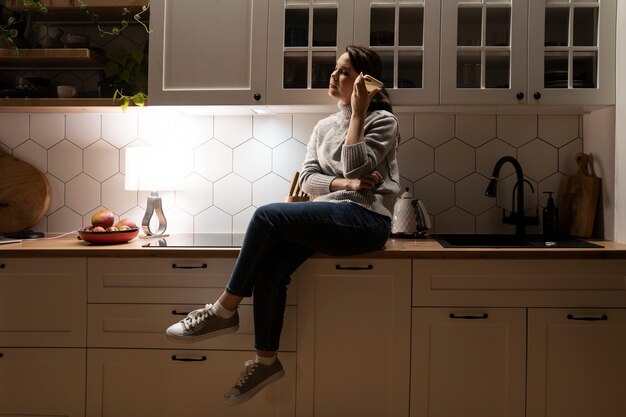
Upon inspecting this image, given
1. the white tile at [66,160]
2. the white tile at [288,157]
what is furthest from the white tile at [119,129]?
the white tile at [288,157]

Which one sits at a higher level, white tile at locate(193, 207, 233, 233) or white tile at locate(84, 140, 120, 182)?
white tile at locate(84, 140, 120, 182)

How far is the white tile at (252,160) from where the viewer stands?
2.72 metres

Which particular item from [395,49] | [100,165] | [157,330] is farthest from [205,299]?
[395,49]

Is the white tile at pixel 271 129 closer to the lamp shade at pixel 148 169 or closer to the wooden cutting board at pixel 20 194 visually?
the lamp shade at pixel 148 169

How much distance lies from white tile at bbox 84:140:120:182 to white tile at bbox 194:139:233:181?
40 centimetres

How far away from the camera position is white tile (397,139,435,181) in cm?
267

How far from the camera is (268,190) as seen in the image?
2.72m

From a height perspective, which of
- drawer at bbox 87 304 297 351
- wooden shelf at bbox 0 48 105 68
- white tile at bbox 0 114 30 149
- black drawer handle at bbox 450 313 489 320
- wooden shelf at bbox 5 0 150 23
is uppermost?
wooden shelf at bbox 5 0 150 23

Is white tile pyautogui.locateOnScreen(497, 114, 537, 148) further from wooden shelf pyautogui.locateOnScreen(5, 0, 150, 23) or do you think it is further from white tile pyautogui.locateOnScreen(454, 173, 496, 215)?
wooden shelf pyautogui.locateOnScreen(5, 0, 150, 23)

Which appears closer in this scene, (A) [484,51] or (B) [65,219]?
(A) [484,51]

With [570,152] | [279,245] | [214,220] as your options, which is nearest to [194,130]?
[214,220]

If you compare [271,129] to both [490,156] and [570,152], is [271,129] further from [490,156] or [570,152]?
[570,152]

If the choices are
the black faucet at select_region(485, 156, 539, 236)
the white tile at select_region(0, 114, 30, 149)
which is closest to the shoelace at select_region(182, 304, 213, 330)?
the black faucet at select_region(485, 156, 539, 236)

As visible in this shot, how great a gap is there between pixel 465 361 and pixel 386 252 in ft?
1.65
